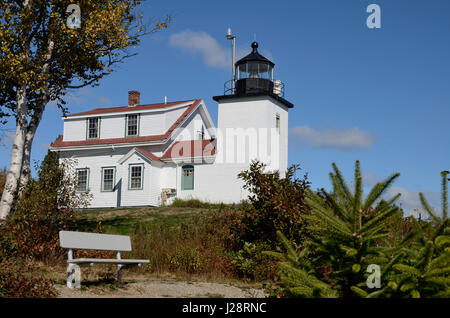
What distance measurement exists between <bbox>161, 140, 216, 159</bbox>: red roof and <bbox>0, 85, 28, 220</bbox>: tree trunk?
1282cm

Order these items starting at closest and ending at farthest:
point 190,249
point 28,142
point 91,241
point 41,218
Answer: point 91,241 → point 190,249 → point 41,218 → point 28,142

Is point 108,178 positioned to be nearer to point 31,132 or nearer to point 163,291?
point 31,132

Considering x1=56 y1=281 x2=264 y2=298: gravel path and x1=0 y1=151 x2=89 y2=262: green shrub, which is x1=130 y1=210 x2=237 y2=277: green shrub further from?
x1=0 y1=151 x2=89 y2=262: green shrub

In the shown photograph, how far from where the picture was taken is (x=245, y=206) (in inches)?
462

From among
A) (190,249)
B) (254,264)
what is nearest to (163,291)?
(254,264)

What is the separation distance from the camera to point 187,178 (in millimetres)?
27906

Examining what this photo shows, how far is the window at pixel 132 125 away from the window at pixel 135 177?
10.1 feet

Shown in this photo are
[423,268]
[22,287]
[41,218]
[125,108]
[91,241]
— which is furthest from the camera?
[125,108]

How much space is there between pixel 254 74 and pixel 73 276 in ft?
71.7

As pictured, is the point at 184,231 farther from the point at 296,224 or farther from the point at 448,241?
the point at 448,241

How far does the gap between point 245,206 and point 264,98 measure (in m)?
16.4

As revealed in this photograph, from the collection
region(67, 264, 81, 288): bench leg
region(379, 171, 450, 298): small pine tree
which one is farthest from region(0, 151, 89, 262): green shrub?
region(379, 171, 450, 298): small pine tree

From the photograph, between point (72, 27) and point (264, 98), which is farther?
point (264, 98)
